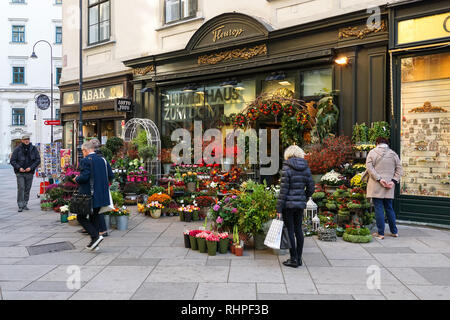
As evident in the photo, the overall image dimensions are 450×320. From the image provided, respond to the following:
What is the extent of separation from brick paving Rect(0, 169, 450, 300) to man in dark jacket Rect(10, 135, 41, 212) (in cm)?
353

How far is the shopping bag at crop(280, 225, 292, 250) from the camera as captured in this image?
19.8 feet

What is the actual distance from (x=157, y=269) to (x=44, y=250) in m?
2.57

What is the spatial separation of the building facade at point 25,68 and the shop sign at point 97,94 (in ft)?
89.2

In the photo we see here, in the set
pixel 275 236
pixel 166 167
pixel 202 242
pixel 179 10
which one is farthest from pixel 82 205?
Result: pixel 179 10

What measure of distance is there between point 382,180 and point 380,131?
1.85 meters

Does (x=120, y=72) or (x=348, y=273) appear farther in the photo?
(x=120, y=72)

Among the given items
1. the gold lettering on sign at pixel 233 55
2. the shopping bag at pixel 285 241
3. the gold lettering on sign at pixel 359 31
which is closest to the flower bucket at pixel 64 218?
the shopping bag at pixel 285 241

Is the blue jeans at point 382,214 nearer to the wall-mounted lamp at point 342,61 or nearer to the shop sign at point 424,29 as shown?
the shop sign at point 424,29

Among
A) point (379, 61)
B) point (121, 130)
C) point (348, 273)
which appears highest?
point (379, 61)

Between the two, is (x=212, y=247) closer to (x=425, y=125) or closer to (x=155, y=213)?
(x=155, y=213)

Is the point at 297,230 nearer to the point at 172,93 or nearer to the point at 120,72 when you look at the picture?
the point at 172,93

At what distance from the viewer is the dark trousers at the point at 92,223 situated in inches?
275

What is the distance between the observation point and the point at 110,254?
6.88m

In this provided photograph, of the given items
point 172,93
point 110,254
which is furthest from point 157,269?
point 172,93
